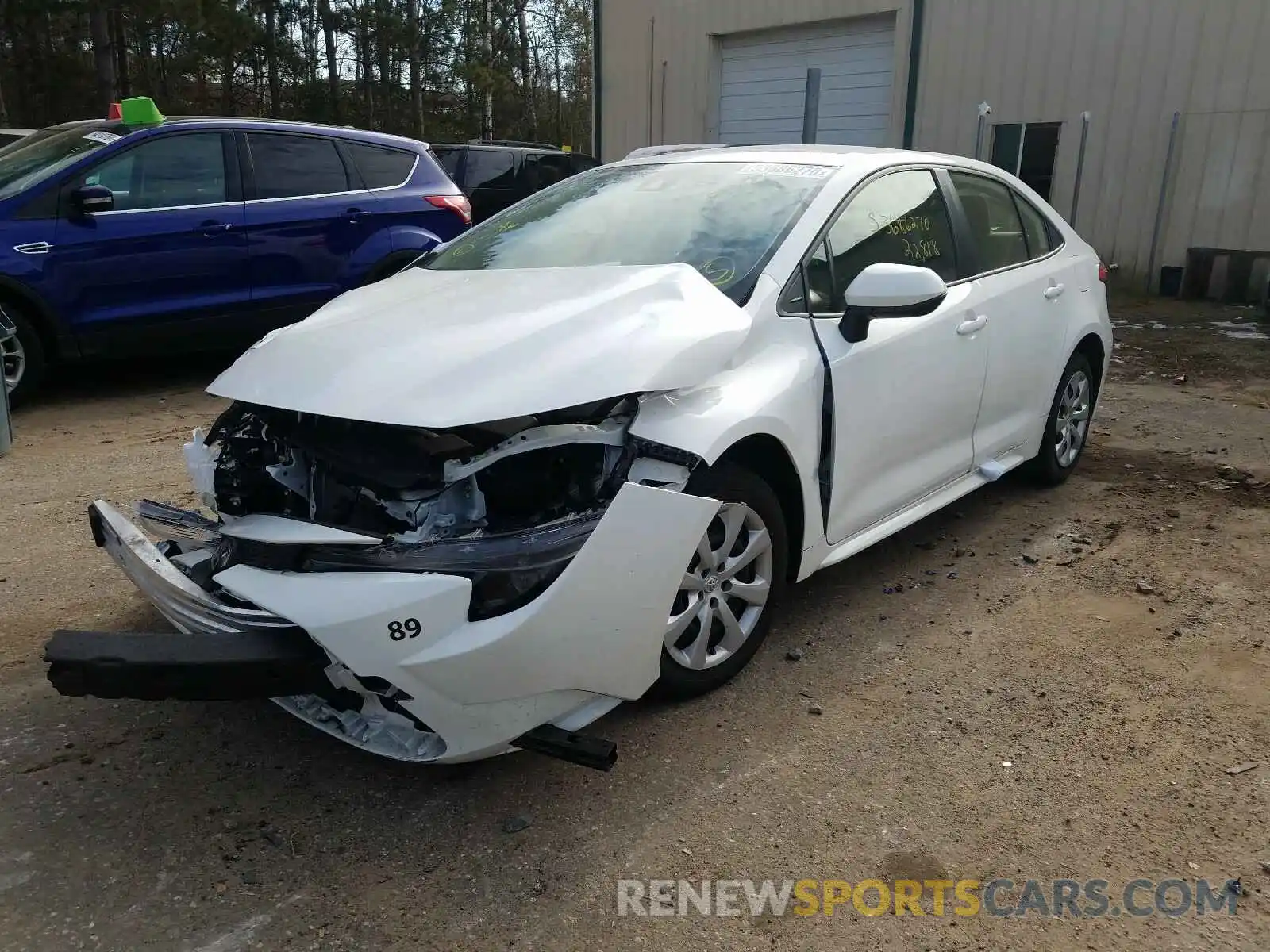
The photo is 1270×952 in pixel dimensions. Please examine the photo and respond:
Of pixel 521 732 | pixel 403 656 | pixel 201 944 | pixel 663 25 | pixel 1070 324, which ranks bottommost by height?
pixel 201 944

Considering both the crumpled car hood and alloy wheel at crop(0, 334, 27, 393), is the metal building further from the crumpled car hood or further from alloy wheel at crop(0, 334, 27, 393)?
alloy wheel at crop(0, 334, 27, 393)

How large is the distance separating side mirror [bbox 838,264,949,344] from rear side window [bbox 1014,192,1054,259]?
5.43 ft

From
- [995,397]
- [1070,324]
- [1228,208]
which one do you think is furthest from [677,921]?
[1228,208]

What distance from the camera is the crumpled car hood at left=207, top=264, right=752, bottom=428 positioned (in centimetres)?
253

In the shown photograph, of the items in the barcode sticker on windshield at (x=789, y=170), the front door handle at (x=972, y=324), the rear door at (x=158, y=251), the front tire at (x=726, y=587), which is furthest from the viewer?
the rear door at (x=158, y=251)

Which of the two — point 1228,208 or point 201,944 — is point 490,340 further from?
point 1228,208

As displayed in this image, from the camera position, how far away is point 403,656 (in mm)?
2270

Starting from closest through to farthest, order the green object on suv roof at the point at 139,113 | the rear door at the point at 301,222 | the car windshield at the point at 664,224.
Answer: the car windshield at the point at 664,224, the green object on suv roof at the point at 139,113, the rear door at the point at 301,222

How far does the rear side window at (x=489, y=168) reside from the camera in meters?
10.7

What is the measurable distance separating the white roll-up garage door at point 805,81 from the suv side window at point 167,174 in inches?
333

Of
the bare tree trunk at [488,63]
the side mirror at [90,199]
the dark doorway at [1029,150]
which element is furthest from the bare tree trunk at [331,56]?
the side mirror at [90,199]

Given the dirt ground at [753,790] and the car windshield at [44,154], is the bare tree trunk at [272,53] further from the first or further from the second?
the dirt ground at [753,790]

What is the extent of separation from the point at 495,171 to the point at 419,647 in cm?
Result: 938

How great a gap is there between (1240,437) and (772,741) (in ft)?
15.1
